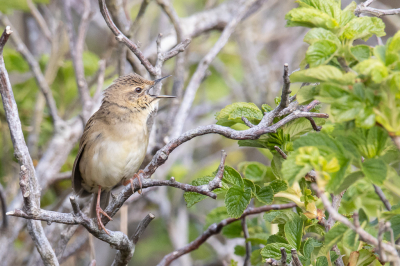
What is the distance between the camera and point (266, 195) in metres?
1.74

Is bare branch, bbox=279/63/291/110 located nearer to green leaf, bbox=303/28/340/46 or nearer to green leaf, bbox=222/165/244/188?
green leaf, bbox=303/28/340/46

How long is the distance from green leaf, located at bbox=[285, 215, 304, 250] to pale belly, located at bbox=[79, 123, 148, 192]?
1622 mm

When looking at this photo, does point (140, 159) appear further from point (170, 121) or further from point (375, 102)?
point (375, 102)

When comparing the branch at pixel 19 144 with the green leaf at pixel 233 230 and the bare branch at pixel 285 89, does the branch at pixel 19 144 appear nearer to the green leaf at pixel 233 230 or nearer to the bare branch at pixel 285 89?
the green leaf at pixel 233 230

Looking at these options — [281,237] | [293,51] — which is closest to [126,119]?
[281,237]

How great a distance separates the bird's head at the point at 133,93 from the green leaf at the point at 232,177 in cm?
156

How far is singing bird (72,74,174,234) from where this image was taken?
3.07m

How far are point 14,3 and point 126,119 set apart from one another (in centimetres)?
168

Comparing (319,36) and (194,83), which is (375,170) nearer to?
(319,36)

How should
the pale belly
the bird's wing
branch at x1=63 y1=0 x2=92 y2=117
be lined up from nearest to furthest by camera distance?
1. the pale belly
2. the bird's wing
3. branch at x1=63 y1=0 x2=92 y2=117

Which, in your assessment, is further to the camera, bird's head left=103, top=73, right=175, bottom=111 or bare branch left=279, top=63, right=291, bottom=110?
bird's head left=103, top=73, right=175, bottom=111

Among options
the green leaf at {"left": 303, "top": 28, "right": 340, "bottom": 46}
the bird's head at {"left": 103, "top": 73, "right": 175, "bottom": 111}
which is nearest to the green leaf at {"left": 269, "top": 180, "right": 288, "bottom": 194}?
the green leaf at {"left": 303, "top": 28, "right": 340, "bottom": 46}

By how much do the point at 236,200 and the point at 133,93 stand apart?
1829 mm

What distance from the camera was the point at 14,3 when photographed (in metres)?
3.75
